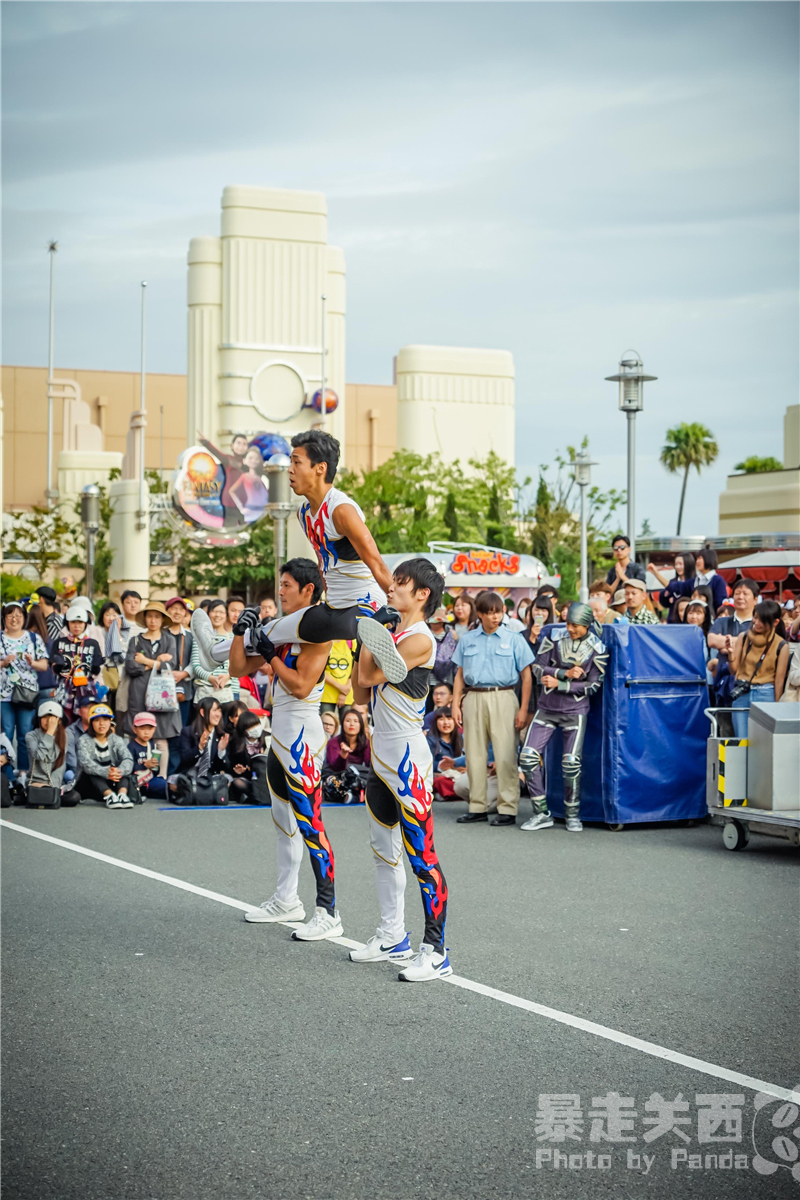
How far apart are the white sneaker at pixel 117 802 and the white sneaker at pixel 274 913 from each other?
515cm

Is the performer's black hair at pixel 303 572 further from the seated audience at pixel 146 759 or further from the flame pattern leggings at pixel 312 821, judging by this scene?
the seated audience at pixel 146 759

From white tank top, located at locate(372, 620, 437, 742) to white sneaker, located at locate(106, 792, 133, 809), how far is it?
647 centimetres

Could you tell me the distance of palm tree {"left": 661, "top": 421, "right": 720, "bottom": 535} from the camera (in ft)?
230

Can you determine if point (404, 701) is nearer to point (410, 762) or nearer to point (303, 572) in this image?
point (410, 762)

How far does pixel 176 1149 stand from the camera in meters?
4.04

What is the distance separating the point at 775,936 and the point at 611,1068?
2378 millimetres

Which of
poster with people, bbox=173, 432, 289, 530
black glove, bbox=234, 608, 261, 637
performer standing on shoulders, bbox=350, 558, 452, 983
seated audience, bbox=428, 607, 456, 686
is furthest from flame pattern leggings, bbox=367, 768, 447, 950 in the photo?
poster with people, bbox=173, 432, 289, 530

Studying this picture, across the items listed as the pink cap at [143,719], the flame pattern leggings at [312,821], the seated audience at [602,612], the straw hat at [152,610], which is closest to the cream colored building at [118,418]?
the straw hat at [152,610]

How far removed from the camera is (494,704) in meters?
11.3

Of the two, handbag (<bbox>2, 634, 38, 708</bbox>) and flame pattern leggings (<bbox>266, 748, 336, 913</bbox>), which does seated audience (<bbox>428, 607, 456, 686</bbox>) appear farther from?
flame pattern leggings (<bbox>266, 748, 336, 913</bbox>)

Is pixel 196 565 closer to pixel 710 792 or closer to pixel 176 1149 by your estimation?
pixel 710 792

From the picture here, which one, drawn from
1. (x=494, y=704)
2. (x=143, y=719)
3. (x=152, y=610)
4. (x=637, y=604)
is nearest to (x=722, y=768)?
(x=494, y=704)

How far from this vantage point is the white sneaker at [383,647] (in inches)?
224

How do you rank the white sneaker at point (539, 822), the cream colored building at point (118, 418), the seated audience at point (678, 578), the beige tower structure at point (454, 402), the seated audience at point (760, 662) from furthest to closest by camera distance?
1. the cream colored building at point (118, 418)
2. the beige tower structure at point (454, 402)
3. the seated audience at point (678, 578)
4. the white sneaker at point (539, 822)
5. the seated audience at point (760, 662)
